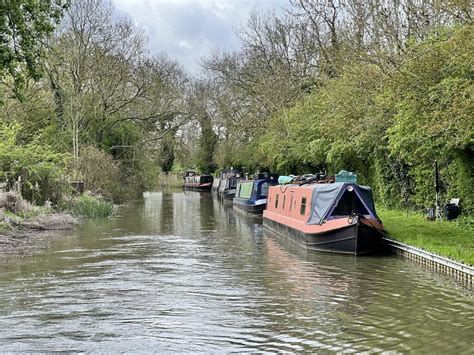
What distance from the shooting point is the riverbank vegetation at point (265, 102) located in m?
11.0

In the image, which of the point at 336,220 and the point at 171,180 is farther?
the point at 171,180

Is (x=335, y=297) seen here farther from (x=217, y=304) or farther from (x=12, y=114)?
(x=12, y=114)

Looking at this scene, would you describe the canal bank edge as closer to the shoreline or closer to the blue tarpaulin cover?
the blue tarpaulin cover

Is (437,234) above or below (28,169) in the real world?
below

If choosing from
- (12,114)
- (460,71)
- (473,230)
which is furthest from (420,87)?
(12,114)

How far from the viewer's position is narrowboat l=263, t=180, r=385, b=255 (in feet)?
41.7

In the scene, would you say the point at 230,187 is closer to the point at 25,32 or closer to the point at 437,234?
the point at 437,234

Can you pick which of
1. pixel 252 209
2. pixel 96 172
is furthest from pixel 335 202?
pixel 96 172

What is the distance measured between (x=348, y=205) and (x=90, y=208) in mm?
11601

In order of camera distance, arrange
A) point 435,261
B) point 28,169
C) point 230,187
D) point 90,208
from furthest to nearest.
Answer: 1. point 230,187
2. point 90,208
3. point 28,169
4. point 435,261

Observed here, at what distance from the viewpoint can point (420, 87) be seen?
36.9 feet

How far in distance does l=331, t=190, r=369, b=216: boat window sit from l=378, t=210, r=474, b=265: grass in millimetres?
1051

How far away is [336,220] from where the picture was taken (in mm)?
13172

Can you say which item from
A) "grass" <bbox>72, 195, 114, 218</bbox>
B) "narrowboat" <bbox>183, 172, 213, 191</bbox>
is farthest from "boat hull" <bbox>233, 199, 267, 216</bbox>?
"narrowboat" <bbox>183, 172, 213, 191</bbox>
